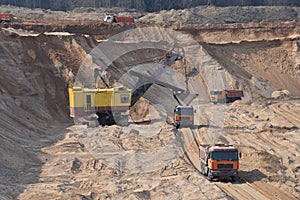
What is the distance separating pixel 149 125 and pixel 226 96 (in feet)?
38.3

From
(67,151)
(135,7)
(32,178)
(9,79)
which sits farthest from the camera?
(135,7)

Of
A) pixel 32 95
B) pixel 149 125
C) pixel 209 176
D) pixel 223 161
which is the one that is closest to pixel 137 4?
pixel 32 95

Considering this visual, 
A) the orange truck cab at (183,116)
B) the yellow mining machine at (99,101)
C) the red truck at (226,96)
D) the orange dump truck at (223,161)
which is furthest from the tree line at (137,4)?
the orange dump truck at (223,161)

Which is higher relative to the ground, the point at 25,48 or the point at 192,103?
the point at 25,48

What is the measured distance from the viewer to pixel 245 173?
22281mm

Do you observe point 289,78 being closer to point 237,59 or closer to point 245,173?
point 237,59

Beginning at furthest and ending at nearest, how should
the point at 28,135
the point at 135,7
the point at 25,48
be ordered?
1. the point at 135,7
2. the point at 25,48
3. the point at 28,135

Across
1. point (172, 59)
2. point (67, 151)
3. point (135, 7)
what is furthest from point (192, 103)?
point (135, 7)

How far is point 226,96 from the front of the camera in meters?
42.1

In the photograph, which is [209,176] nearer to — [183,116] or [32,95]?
[183,116]

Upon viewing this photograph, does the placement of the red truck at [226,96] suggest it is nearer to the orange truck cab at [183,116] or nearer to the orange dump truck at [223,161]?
the orange truck cab at [183,116]

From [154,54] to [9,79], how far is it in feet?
50.2

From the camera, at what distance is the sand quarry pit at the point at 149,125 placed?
67.2 feet

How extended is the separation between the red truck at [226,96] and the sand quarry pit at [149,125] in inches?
30.0
